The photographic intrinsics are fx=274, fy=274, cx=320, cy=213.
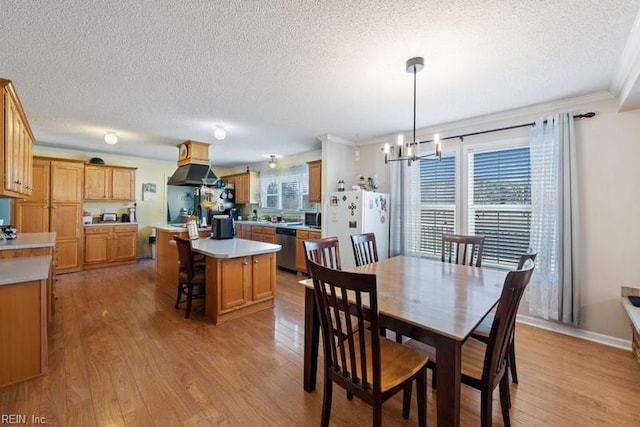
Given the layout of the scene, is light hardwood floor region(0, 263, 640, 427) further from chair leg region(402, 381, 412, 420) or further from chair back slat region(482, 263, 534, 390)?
chair back slat region(482, 263, 534, 390)

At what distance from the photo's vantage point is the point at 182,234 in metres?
4.27

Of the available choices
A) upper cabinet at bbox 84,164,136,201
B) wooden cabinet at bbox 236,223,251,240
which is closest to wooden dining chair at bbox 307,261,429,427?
wooden cabinet at bbox 236,223,251,240

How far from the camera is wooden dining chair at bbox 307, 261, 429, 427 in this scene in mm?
1241

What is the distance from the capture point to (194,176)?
438 centimetres

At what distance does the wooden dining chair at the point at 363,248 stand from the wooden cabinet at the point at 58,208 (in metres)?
5.00

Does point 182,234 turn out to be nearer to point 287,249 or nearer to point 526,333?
point 287,249

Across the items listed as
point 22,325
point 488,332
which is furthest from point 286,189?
point 488,332

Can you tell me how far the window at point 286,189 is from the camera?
6010 millimetres

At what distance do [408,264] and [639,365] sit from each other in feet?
6.61

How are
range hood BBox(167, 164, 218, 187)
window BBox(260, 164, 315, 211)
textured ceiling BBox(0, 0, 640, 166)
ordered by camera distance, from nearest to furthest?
textured ceiling BBox(0, 0, 640, 166), range hood BBox(167, 164, 218, 187), window BBox(260, 164, 315, 211)

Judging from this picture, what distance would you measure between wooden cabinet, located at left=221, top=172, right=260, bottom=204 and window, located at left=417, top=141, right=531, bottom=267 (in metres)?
4.36

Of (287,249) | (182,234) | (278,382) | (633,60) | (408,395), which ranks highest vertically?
(633,60)

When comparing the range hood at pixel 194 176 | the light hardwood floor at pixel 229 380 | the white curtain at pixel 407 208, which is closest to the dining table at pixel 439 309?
the light hardwood floor at pixel 229 380

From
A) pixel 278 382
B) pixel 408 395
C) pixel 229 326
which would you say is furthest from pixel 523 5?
pixel 229 326
